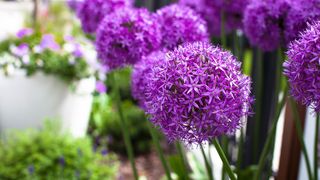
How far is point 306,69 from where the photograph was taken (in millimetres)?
841

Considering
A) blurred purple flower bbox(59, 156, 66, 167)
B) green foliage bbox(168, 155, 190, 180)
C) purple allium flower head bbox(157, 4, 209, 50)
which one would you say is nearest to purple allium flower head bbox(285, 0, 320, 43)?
purple allium flower head bbox(157, 4, 209, 50)

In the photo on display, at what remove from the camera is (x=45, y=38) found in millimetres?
3113

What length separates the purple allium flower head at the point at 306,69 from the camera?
0.83 meters

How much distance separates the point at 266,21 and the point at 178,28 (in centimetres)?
26

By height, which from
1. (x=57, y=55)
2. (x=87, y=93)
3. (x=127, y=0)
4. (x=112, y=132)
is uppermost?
(x=127, y=0)

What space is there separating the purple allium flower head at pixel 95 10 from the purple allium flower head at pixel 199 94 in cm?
76

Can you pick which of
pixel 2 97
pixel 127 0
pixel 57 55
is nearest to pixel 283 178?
pixel 127 0

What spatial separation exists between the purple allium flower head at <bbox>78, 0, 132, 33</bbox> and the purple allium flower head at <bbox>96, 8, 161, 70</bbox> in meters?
0.20

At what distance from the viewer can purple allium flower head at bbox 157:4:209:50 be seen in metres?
1.38

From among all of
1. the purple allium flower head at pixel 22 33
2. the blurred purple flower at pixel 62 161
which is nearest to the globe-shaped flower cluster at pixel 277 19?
the blurred purple flower at pixel 62 161

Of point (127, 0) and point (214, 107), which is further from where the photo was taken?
point (127, 0)

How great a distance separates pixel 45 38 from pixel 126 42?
6.24ft

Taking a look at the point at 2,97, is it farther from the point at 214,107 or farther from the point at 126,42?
the point at 214,107

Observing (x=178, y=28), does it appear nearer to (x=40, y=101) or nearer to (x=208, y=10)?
(x=208, y=10)
